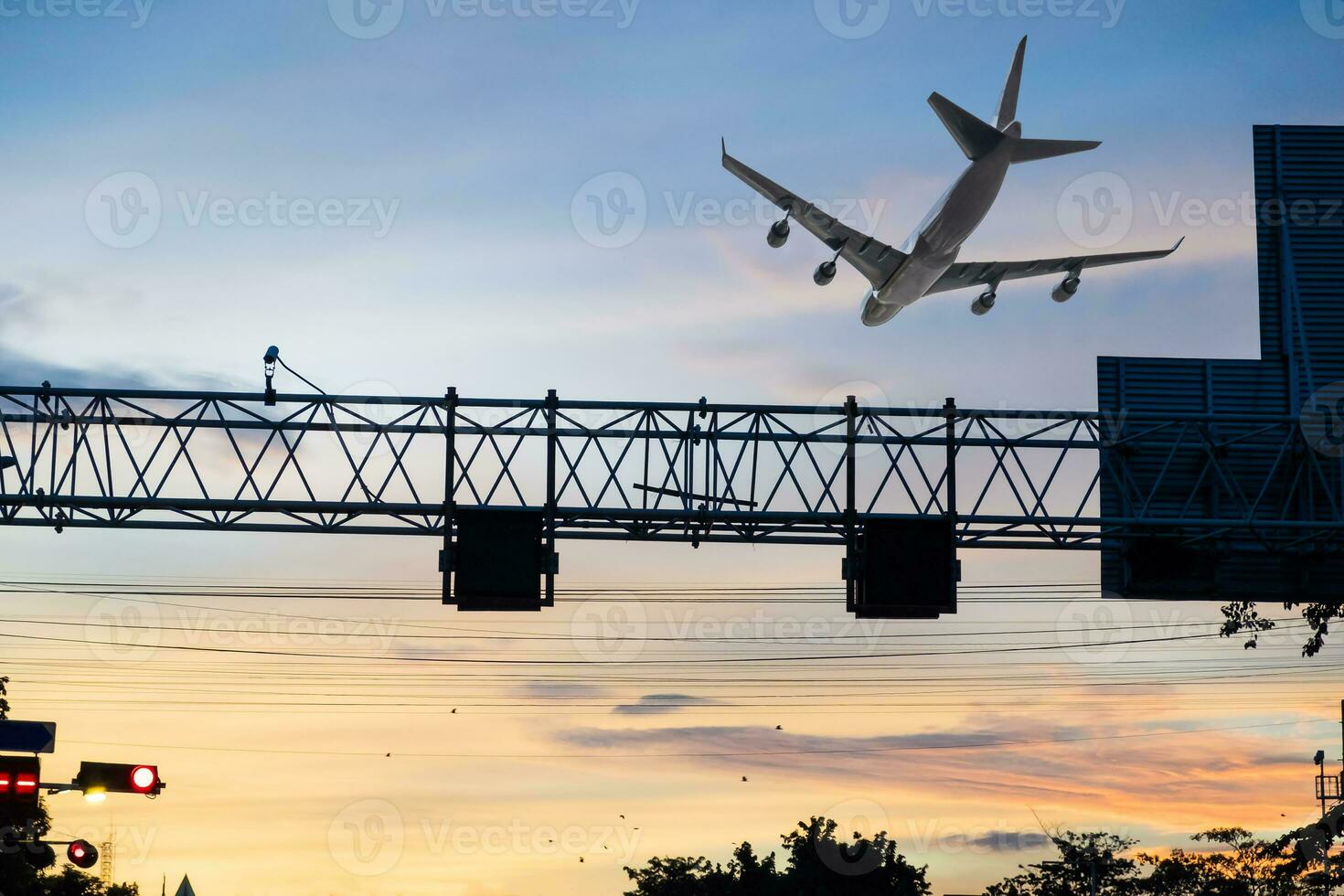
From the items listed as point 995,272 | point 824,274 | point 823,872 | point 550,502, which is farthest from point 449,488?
point 823,872

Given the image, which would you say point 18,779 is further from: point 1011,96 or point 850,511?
point 1011,96

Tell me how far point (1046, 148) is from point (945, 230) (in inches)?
112

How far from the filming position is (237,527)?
24406 millimetres

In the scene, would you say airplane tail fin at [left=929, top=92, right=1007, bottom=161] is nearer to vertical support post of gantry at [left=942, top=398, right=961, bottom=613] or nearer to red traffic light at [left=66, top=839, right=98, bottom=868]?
vertical support post of gantry at [left=942, top=398, right=961, bottom=613]

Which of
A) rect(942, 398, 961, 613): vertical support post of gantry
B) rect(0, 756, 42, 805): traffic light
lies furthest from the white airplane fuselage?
rect(0, 756, 42, 805): traffic light

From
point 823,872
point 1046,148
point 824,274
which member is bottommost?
point 823,872

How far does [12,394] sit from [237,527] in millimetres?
4070

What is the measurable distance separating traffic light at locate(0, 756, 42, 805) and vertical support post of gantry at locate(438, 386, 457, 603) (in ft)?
23.8

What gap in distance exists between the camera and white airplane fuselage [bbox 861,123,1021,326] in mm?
33062

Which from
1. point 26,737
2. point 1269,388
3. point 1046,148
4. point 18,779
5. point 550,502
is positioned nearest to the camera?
point 18,779

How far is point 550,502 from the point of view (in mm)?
24172

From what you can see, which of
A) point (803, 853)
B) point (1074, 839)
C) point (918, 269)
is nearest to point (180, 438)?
point (918, 269)

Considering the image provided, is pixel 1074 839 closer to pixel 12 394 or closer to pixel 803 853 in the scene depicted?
pixel 803 853

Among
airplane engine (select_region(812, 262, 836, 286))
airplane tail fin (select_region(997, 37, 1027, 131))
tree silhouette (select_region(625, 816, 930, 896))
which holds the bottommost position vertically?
tree silhouette (select_region(625, 816, 930, 896))
